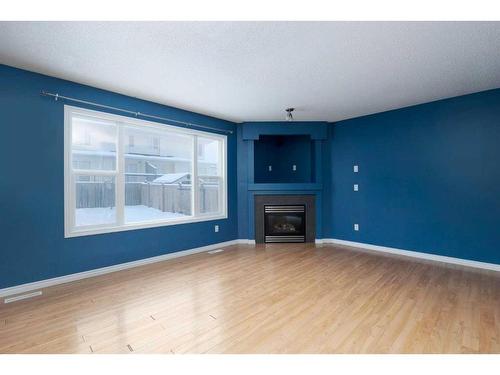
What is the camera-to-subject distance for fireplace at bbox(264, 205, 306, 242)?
5.14 m

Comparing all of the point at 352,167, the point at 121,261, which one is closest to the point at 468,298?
the point at 352,167

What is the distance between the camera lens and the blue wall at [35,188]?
270 centimetres

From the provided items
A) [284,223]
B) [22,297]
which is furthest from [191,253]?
[22,297]

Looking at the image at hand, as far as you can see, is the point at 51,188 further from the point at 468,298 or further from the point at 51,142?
the point at 468,298

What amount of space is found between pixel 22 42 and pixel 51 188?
1516 mm

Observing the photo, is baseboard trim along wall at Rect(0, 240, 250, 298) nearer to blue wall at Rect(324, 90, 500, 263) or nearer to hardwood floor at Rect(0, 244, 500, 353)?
hardwood floor at Rect(0, 244, 500, 353)

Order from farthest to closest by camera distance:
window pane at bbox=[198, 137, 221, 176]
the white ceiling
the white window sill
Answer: window pane at bbox=[198, 137, 221, 176] < the white window sill < the white ceiling

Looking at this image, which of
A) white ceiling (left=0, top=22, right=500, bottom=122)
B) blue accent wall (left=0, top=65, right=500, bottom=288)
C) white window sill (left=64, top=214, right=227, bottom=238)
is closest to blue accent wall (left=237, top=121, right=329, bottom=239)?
blue accent wall (left=0, top=65, right=500, bottom=288)

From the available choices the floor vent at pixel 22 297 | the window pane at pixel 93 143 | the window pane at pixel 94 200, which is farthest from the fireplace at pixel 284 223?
the floor vent at pixel 22 297

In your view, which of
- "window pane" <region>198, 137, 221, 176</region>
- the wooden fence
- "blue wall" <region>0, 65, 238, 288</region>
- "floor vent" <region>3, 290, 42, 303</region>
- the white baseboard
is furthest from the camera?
"window pane" <region>198, 137, 221, 176</region>

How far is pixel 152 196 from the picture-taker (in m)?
4.02

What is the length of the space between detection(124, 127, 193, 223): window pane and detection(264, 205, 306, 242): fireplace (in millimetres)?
1625

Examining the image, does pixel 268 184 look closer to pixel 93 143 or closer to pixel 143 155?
pixel 143 155

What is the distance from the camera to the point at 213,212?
16.1ft
